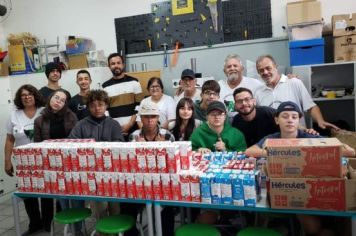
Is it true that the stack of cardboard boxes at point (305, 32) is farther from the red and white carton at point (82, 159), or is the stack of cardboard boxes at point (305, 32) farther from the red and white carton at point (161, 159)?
the red and white carton at point (82, 159)

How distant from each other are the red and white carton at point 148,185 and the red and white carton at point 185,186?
0.73 ft

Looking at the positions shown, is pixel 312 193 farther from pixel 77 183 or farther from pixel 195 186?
pixel 77 183

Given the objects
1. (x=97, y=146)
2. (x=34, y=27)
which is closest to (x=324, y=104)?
(x=97, y=146)

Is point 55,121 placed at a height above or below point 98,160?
above

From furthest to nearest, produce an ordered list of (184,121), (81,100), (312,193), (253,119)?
(81,100) < (184,121) < (253,119) < (312,193)

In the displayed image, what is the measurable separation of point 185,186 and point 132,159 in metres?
0.42

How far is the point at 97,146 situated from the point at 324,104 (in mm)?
2915

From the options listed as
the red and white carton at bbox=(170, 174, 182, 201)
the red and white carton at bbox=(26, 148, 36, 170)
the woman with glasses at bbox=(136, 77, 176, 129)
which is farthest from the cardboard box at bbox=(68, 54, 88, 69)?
the red and white carton at bbox=(170, 174, 182, 201)

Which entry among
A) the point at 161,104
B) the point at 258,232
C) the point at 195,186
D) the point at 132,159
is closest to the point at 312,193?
the point at 258,232

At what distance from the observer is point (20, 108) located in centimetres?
356

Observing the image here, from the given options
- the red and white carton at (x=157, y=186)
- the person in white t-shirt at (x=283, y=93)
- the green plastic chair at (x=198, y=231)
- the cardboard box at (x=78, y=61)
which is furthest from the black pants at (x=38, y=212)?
the person in white t-shirt at (x=283, y=93)

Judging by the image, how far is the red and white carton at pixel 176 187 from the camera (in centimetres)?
220

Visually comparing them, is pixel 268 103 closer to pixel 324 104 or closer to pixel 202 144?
pixel 202 144

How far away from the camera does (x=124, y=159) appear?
2.33 m
